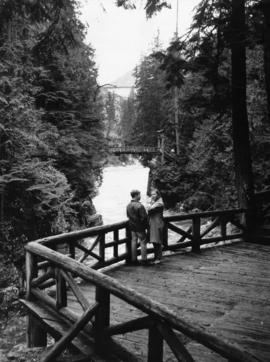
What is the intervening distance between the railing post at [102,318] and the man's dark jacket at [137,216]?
11.6 feet

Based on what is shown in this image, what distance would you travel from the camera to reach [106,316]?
5.25 metres

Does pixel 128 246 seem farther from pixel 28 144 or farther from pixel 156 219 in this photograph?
pixel 28 144

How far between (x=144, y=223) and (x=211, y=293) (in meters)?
2.15

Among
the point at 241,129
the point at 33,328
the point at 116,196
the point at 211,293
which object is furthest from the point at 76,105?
the point at 116,196

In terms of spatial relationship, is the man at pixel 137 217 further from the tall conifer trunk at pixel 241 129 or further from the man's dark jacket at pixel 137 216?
the tall conifer trunk at pixel 241 129

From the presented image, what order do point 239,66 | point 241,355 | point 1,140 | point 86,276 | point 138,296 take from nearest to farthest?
1. point 241,355
2. point 138,296
3. point 86,276
4. point 239,66
5. point 1,140

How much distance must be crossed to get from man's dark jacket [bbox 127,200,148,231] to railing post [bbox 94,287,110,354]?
354 centimetres

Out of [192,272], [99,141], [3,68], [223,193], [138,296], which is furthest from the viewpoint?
[99,141]

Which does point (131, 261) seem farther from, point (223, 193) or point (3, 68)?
point (223, 193)

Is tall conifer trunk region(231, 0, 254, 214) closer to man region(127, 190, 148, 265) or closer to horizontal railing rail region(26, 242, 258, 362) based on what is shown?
man region(127, 190, 148, 265)

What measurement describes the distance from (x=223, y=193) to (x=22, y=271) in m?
12.2

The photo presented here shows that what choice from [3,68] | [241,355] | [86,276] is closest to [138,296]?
[86,276]

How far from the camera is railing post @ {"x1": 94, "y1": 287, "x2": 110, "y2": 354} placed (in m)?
5.17

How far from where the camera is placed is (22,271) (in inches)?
551
